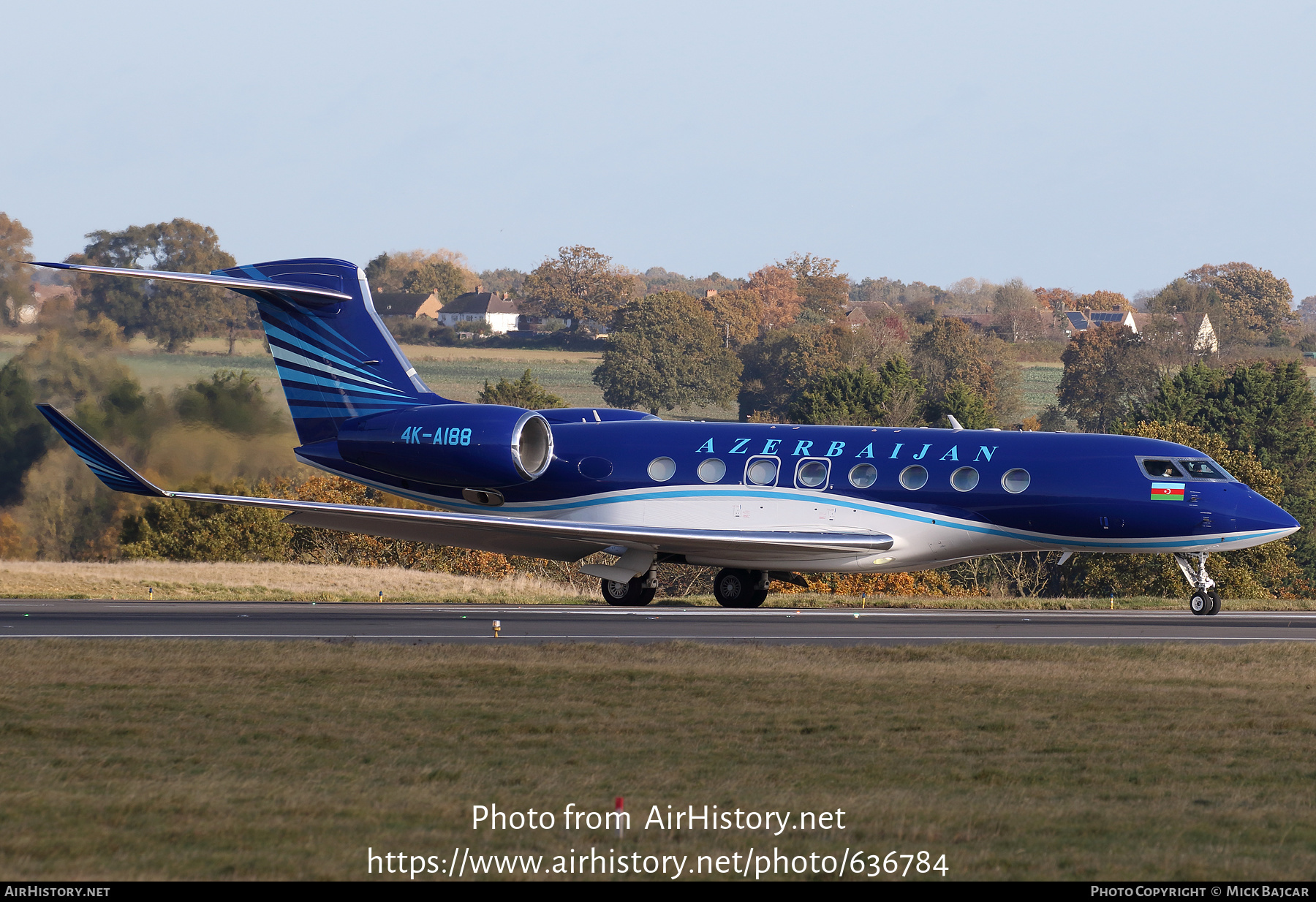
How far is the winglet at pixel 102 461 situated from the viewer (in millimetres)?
24906

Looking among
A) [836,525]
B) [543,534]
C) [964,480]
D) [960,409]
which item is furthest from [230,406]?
[960,409]

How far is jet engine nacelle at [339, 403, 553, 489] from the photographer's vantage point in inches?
1195

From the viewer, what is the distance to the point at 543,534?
2830 cm

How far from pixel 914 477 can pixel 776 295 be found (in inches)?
5216

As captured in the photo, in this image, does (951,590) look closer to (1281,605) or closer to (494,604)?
(1281,605)

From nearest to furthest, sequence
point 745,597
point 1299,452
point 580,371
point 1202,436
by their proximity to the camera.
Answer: point 745,597 → point 1202,436 → point 1299,452 → point 580,371

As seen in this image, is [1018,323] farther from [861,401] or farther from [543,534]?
[543,534]

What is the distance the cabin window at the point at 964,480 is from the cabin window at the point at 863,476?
1462 mm

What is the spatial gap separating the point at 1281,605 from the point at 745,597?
11.5 m

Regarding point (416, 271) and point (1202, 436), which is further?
point (416, 271)

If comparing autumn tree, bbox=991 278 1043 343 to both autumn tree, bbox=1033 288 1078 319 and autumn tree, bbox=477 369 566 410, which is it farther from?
autumn tree, bbox=477 369 566 410

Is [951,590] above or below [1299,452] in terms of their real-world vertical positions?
below
